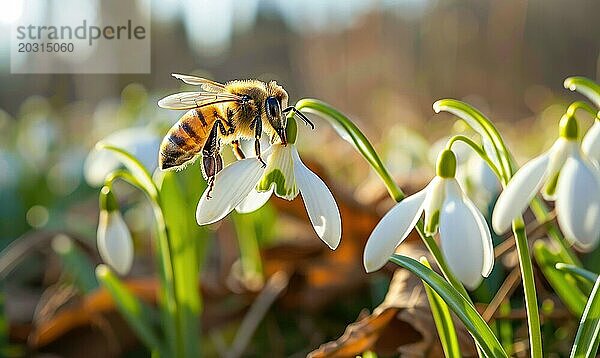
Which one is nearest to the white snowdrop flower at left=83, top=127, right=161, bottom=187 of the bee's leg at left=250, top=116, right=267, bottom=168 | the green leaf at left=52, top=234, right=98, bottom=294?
the green leaf at left=52, top=234, right=98, bottom=294

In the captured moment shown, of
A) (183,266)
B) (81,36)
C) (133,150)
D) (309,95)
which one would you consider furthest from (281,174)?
(309,95)

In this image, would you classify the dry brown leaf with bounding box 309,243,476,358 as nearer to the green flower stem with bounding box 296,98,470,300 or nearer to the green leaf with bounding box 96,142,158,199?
the green flower stem with bounding box 296,98,470,300

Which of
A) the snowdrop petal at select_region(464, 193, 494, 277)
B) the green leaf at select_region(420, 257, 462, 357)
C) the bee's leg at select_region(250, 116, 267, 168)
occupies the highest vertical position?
the bee's leg at select_region(250, 116, 267, 168)

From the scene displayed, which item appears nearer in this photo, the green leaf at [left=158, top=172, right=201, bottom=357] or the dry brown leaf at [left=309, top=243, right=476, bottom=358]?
the dry brown leaf at [left=309, top=243, right=476, bottom=358]

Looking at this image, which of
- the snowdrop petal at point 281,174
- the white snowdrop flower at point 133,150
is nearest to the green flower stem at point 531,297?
the snowdrop petal at point 281,174

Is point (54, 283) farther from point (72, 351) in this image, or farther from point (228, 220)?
point (72, 351)

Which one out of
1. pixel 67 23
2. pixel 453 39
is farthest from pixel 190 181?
pixel 453 39

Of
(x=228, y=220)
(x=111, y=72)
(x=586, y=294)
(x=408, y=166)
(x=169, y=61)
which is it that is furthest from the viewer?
(x=169, y=61)
